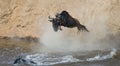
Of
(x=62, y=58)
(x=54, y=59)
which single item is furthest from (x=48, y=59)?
(x=62, y=58)

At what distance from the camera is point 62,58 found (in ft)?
46.2

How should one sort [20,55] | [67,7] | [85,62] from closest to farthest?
[85,62] → [20,55] → [67,7]

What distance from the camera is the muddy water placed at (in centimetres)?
1341

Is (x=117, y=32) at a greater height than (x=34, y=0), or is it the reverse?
(x=34, y=0)

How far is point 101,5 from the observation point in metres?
17.2

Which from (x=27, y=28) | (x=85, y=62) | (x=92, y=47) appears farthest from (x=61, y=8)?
(x=85, y=62)

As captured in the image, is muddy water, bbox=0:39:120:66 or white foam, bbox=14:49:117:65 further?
white foam, bbox=14:49:117:65

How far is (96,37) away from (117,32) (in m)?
0.78

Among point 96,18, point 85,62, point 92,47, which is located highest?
→ point 96,18

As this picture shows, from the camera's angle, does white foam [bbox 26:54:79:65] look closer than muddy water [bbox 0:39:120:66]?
No

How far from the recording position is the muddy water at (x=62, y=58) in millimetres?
13414

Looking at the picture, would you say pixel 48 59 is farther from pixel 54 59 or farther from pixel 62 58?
pixel 62 58

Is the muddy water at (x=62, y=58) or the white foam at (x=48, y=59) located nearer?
the muddy water at (x=62, y=58)

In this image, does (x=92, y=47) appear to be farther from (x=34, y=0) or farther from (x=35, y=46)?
(x=34, y=0)
